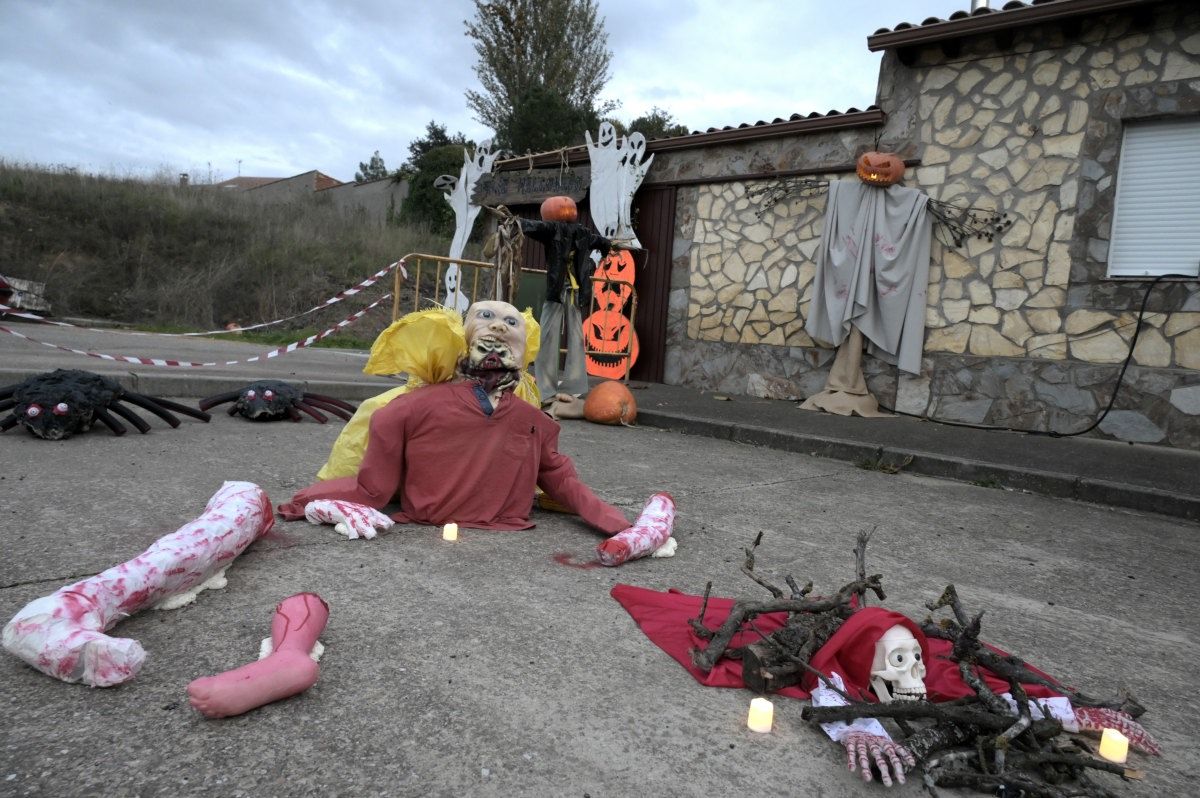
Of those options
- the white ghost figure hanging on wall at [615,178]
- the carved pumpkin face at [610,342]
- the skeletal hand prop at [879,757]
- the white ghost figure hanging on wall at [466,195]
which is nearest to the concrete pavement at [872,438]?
the carved pumpkin face at [610,342]

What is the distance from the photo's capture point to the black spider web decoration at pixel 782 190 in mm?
9852

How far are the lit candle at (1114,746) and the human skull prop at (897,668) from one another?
0.46 meters

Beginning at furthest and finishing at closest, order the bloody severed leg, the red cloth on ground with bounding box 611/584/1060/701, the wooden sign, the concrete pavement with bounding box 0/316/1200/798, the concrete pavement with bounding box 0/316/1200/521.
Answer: the wooden sign → the concrete pavement with bounding box 0/316/1200/521 → the red cloth on ground with bounding box 611/584/1060/701 → the bloody severed leg → the concrete pavement with bounding box 0/316/1200/798

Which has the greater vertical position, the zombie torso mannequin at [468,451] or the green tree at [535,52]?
the green tree at [535,52]

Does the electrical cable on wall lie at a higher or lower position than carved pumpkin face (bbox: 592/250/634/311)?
lower

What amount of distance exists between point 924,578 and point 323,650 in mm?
2673

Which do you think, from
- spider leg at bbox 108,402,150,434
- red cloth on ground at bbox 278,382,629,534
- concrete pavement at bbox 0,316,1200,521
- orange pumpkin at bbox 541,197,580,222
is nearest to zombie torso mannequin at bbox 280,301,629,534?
red cloth on ground at bbox 278,382,629,534

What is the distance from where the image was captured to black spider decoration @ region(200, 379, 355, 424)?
707cm

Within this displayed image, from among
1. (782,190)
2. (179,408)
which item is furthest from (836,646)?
(782,190)

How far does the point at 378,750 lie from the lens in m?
1.96

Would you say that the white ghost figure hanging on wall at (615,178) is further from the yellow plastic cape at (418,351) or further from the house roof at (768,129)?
the yellow plastic cape at (418,351)

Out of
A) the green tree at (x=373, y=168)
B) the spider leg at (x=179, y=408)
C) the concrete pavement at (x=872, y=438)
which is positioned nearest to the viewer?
the concrete pavement at (x=872, y=438)

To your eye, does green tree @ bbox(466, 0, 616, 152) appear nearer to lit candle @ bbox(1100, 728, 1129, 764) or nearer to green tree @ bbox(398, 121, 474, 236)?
green tree @ bbox(398, 121, 474, 236)

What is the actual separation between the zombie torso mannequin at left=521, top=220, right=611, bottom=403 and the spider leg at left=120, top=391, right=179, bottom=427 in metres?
3.52
